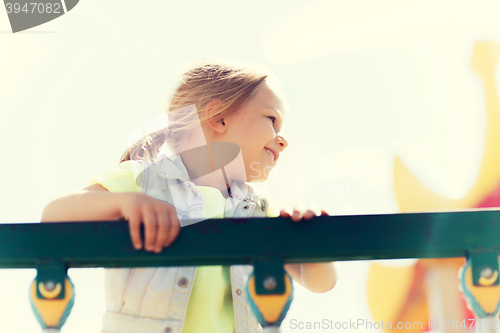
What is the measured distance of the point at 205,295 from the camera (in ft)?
5.82

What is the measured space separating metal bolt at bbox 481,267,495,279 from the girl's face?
56.6 inches

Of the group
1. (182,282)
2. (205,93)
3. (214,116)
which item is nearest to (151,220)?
(182,282)

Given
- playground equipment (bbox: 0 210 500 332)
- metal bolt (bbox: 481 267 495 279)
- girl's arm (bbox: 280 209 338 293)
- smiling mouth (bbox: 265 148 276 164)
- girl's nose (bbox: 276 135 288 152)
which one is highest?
girl's nose (bbox: 276 135 288 152)

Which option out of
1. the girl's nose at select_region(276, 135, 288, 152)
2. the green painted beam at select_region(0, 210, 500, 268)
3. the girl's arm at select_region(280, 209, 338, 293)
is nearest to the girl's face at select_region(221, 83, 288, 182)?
the girl's nose at select_region(276, 135, 288, 152)

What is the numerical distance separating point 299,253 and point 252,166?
1.41m

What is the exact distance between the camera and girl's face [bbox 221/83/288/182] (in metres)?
2.18

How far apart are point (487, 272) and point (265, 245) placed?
1.22 ft

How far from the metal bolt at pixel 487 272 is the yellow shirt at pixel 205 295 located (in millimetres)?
1178

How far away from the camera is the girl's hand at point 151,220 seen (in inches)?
31.1

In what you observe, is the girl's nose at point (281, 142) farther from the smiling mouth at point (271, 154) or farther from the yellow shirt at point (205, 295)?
the yellow shirt at point (205, 295)

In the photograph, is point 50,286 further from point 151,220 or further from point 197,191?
point 197,191

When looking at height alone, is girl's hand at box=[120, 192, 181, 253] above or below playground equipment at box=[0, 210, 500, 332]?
above

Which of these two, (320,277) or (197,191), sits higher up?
(197,191)

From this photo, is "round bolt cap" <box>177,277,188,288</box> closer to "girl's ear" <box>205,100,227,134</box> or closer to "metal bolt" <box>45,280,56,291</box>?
"girl's ear" <box>205,100,227,134</box>
